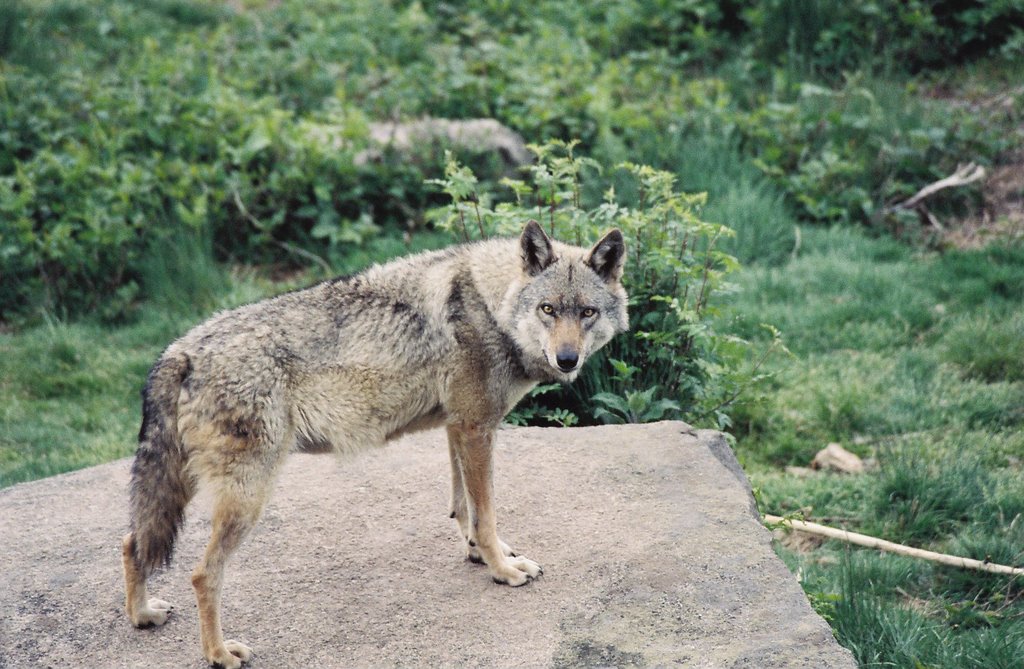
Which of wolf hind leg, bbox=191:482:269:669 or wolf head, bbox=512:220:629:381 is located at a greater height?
wolf head, bbox=512:220:629:381

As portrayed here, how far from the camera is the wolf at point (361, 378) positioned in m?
4.28

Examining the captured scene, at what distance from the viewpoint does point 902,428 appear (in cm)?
730

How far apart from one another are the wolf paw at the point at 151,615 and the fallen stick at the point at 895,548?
3089mm

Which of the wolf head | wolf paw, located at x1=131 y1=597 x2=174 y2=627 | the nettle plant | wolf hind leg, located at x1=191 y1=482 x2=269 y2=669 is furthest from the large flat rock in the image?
the wolf head

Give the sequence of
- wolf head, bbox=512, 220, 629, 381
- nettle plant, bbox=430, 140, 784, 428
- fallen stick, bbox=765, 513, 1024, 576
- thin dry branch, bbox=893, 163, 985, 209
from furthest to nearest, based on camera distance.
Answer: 1. thin dry branch, bbox=893, 163, 985, 209
2. nettle plant, bbox=430, 140, 784, 428
3. fallen stick, bbox=765, 513, 1024, 576
4. wolf head, bbox=512, 220, 629, 381

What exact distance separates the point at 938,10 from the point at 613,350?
7324 mm

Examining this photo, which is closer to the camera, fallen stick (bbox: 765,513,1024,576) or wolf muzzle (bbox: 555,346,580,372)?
wolf muzzle (bbox: 555,346,580,372)

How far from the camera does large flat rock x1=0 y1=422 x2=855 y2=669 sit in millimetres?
4293

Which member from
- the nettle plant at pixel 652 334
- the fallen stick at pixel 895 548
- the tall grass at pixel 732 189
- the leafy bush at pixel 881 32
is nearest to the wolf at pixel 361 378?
the nettle plant at pixel 652 334

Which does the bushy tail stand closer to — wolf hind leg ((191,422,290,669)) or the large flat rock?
wolf hind leg ((191,422,290,669))

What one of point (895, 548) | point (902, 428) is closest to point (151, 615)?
point (895, 548)

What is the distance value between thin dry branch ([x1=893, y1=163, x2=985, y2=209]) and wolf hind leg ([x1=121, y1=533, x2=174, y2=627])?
7493mm

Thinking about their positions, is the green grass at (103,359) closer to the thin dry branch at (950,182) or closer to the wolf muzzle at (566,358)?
the wolf muzzle at (566,358)

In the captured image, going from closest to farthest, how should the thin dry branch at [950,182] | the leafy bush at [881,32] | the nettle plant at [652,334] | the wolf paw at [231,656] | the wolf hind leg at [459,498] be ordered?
the wolf paw at [231,656], the wolf hind leg at [459,498], the nettle plant at [652,334], the thin dry branch at [950,182], the leafy bush at [881,32]
